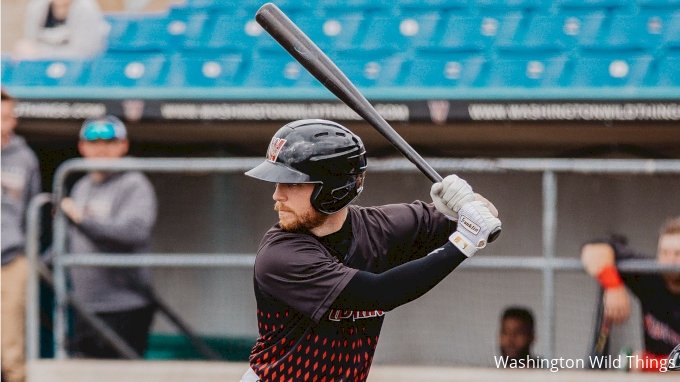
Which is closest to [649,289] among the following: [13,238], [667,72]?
[667,72]

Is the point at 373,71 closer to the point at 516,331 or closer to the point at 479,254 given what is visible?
the point at 479,254

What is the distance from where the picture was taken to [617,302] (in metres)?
3.80

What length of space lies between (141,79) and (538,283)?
2964 millimetres

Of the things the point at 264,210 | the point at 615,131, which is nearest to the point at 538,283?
the point at 615,131

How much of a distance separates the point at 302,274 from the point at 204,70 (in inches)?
147

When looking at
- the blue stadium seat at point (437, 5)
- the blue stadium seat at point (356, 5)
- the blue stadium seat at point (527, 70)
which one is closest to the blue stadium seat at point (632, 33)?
the blue stadium seat at point (527, 70)

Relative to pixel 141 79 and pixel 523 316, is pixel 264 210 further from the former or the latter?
pixel 523 316

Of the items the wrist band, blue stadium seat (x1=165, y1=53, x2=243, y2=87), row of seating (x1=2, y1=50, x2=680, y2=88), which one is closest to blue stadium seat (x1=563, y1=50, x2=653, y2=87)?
row of seating (x1=2, y1=50, x2=680, y2=88)

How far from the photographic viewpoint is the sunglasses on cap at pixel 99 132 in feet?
15.2

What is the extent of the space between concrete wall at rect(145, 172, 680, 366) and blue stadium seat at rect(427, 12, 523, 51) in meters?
1.00

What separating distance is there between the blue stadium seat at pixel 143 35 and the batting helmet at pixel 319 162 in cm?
410

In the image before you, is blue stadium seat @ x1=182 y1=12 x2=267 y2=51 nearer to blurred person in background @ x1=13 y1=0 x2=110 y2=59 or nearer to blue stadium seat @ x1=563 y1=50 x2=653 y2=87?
blurred person in background @ x1=13 y1=0 x2=110 y2=59

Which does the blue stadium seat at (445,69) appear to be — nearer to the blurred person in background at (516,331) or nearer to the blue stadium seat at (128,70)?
the blurred person in background at (516,331)

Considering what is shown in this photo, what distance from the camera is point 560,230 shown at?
4.94 metres
